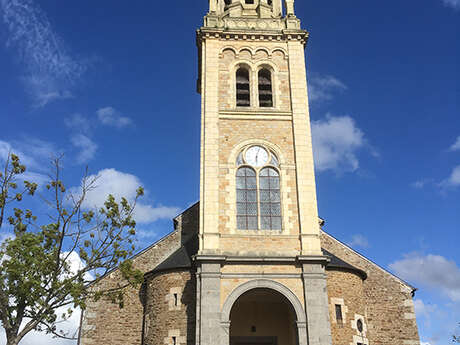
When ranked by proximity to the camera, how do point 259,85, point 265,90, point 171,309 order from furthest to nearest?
point 259,85
point 265,90
point 171,309

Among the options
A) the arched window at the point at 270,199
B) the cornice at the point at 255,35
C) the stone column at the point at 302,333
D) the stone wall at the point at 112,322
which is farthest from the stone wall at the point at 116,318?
the cornice at the point at 255,35

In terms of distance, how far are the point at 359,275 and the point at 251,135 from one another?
7.13 metres

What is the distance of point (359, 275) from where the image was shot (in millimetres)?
19031

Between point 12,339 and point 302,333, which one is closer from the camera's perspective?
point 12,339

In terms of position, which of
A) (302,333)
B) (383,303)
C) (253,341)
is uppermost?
(383,303)

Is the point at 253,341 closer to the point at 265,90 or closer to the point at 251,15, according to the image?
the point at 265,90

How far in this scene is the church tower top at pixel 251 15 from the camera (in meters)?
21.4

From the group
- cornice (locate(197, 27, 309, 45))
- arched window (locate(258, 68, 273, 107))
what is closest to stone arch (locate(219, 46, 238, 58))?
cornice (locate(197, 27, 309, 45))

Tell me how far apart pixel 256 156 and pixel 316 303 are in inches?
239

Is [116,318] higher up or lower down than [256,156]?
lower down

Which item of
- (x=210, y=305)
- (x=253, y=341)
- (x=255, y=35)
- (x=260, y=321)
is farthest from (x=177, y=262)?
(x=255, y=35)

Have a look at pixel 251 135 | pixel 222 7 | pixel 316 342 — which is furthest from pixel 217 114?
pixel 316 342

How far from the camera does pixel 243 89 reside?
2069 centimetres

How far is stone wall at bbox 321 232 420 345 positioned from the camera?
19219mm
